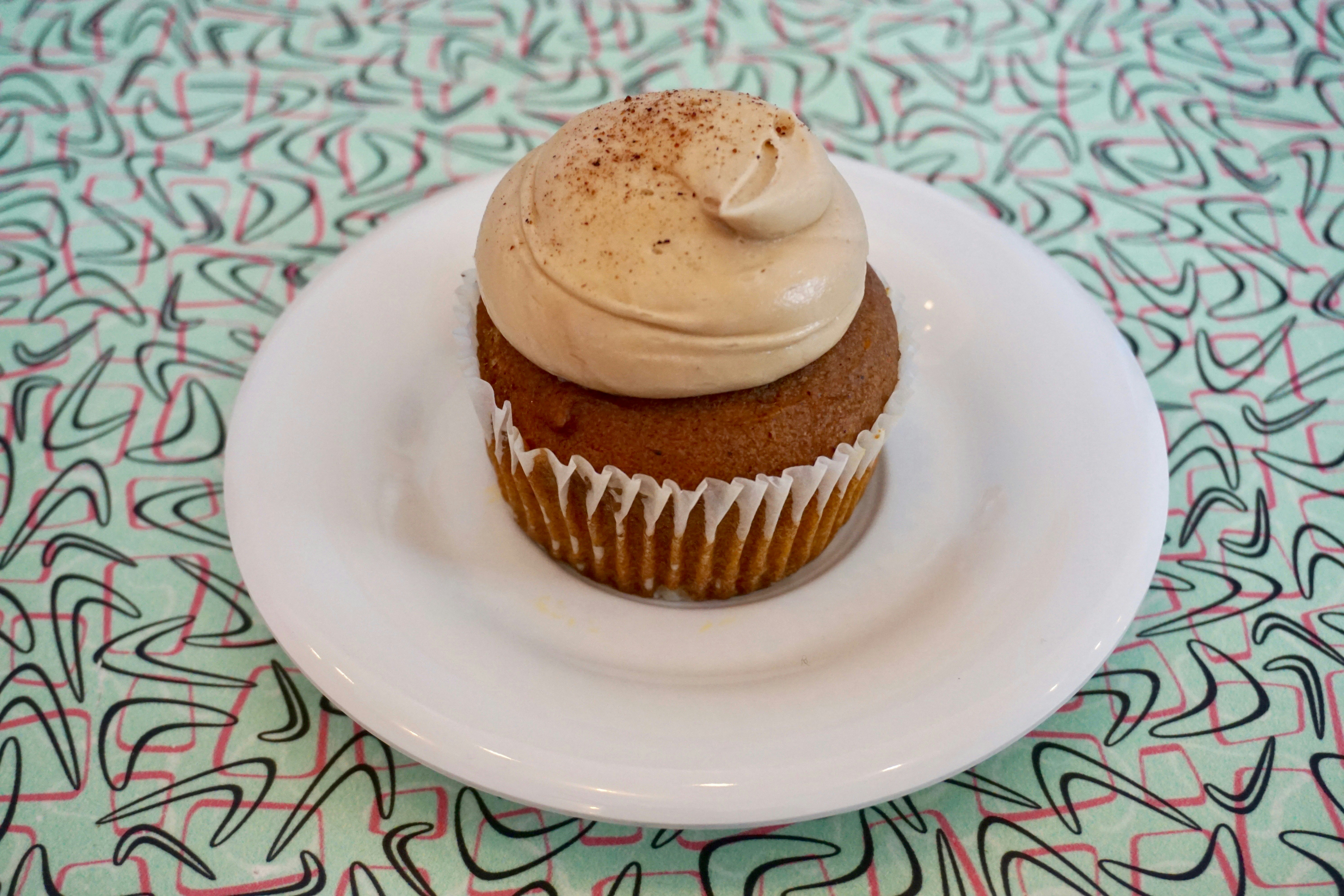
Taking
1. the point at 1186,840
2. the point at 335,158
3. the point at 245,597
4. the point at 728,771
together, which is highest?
the point at 335,158

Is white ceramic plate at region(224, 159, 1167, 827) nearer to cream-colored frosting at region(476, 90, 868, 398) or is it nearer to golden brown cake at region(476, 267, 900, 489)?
golden brown cake at region(476, 267, 900, 489)

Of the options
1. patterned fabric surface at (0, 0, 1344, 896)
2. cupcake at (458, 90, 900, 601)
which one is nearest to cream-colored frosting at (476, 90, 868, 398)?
cupcake at (458, 90, 900, 601)

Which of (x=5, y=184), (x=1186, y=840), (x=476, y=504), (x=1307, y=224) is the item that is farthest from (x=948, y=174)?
(x=5, y=184)

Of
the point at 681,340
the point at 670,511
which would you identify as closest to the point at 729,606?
the point at 670,511

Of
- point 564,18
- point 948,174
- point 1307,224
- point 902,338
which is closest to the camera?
point 902,338

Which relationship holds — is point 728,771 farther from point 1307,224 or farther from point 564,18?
point 564,18

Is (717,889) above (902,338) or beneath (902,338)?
beneath

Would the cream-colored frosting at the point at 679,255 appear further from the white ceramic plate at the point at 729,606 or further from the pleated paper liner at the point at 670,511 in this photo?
the white ceramic plate at the point at 729,606

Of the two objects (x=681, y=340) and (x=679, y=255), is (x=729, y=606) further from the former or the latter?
(x=679, y=255)
